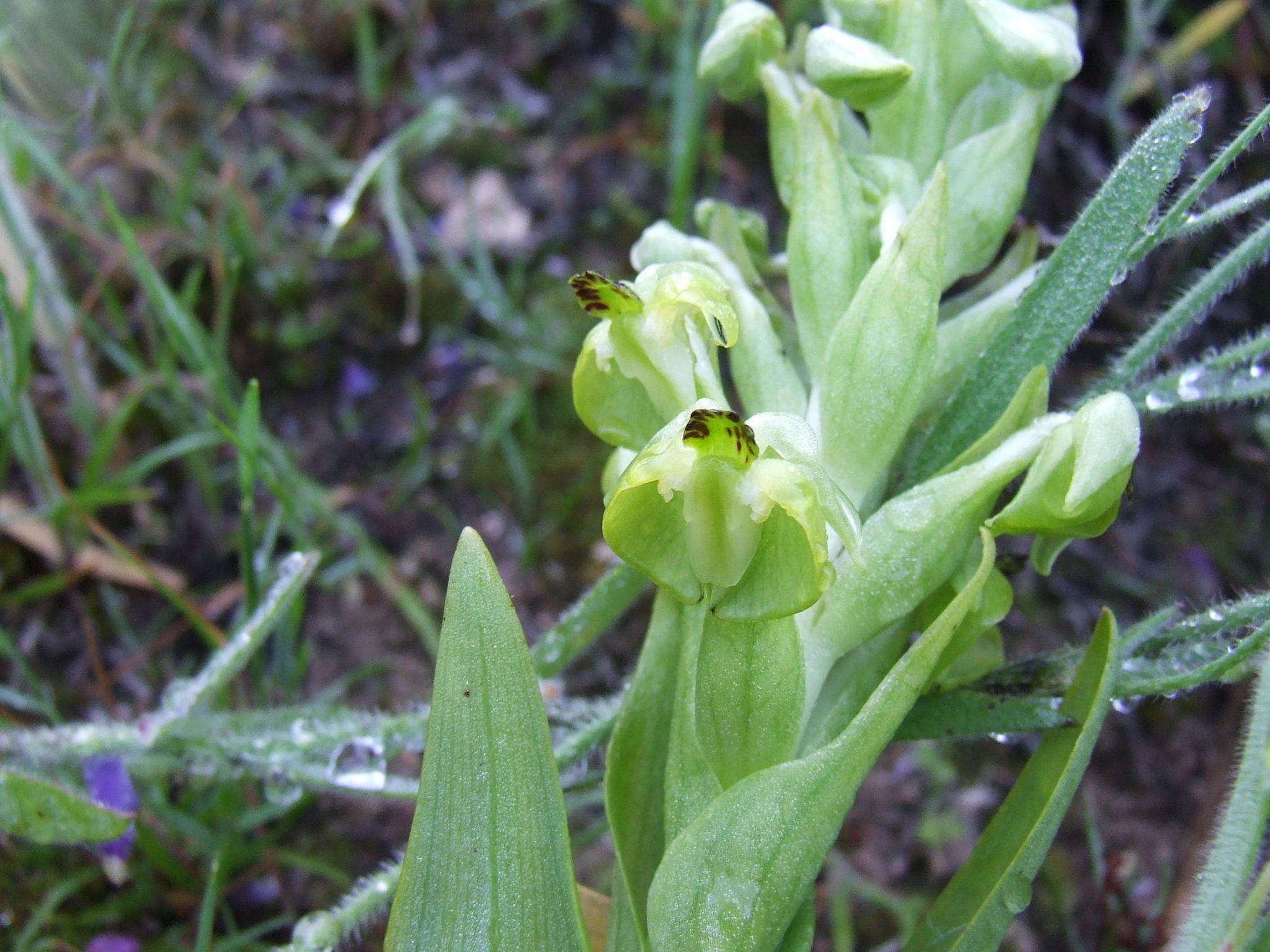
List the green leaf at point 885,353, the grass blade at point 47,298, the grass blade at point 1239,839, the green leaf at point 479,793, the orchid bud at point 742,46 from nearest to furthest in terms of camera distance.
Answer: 1. the grass blade at point 1239,839
2. the green leaf at point 479,793
3. the green leaf at point 885,353
4. the orchid bud at point 742,46
5. the grass blade at point 47,298

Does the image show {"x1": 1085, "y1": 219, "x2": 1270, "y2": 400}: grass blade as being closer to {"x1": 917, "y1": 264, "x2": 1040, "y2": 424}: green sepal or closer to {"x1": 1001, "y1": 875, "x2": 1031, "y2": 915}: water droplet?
{"x1": 917, "y1": 264, "x2": 1040, "y2": 424}: green sepal

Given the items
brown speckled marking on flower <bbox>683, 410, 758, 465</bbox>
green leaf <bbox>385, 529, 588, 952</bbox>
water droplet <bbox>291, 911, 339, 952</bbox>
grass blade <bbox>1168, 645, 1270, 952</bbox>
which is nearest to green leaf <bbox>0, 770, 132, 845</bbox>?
water droplet <bbox>291, 911, 339, 952</bbox>

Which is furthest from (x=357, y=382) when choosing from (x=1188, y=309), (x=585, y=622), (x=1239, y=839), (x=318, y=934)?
(x=1239, y=839)

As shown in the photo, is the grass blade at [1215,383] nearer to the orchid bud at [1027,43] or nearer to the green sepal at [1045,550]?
the green sepal at [1045,550]

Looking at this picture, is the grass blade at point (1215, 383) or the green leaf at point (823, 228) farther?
the green leaf at point (823, 228)

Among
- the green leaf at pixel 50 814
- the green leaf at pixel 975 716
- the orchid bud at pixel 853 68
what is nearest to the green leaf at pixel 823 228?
the orchid bud at pixel 853 68

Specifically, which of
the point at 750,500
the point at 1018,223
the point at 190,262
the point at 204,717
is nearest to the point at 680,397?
the point at 750,500
